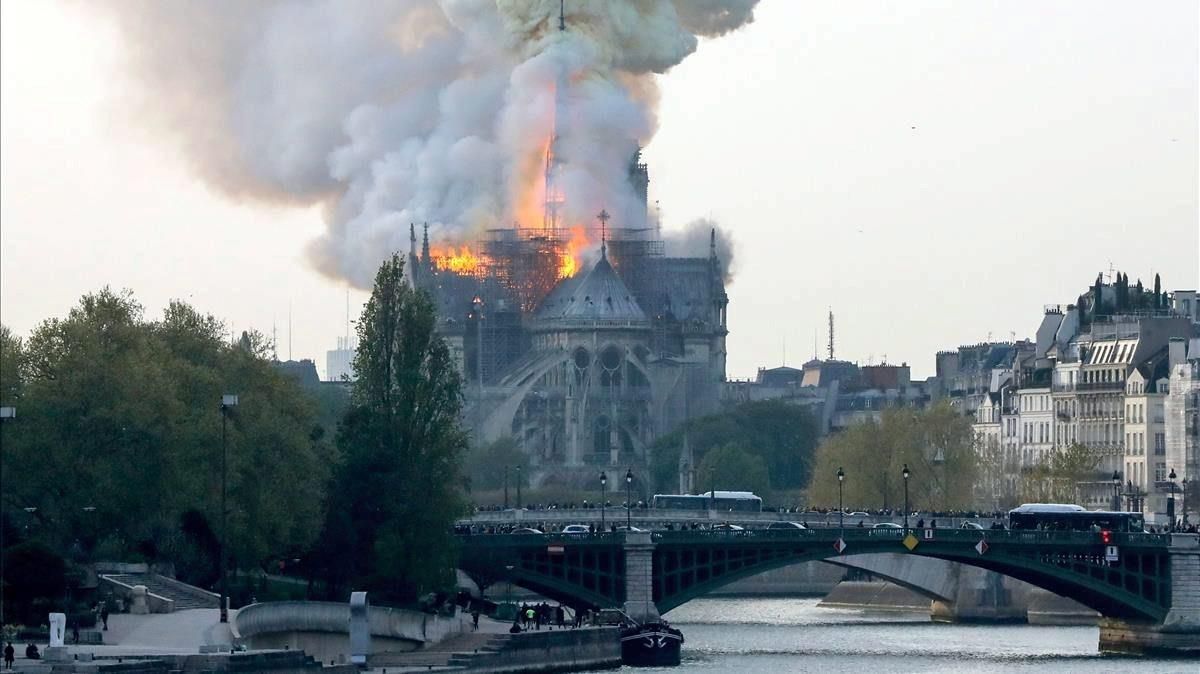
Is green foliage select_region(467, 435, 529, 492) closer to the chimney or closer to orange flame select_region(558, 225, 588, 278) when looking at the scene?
orange flame select_region(558, 225, 588, 278)

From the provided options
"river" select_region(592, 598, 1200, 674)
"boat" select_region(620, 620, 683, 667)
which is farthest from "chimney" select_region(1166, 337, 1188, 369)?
"boat" select_region(620, 620, 683, 667)

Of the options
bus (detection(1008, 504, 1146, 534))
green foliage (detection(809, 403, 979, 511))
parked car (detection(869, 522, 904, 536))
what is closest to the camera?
parked car (detection(869, 522, 904, 536))

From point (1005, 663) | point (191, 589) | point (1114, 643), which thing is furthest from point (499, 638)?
point (1114, 643)

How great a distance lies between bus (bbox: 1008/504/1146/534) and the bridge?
3.67 metres

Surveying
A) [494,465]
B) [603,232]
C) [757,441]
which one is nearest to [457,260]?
[603,232]

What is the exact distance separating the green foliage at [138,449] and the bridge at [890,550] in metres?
8.61

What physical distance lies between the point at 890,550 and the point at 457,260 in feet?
300

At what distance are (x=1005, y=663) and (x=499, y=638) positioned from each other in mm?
13799

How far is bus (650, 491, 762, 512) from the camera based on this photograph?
4969 inches

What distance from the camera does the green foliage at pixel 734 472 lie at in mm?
161500

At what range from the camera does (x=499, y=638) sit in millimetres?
82250

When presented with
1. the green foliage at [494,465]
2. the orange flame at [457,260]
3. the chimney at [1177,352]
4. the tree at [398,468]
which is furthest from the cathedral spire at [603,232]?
the tree at [398,468]

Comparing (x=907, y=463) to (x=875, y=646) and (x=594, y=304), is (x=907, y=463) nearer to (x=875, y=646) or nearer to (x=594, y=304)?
(x=875, y=646)

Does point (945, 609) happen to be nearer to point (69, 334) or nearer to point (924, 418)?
point (924, 418)
